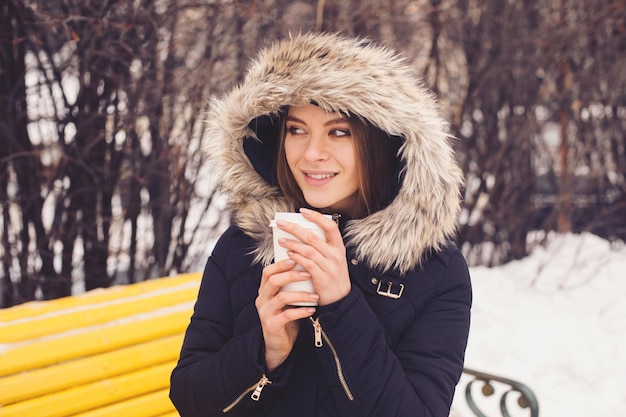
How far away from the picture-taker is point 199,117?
13.4ft

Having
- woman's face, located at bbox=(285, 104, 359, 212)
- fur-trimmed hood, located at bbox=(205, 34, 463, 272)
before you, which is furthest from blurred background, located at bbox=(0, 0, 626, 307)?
woman's face, located at bbox=(285, 104, 359, 212)

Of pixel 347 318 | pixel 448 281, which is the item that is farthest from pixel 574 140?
pixel 347 318

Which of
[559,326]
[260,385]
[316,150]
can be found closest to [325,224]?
[316,150]

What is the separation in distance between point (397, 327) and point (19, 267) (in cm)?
275

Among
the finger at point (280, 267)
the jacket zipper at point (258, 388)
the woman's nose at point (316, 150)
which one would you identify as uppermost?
the woman's nose at point (316, 150)

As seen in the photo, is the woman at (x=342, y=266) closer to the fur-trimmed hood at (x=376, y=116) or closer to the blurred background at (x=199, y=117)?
the fur-trimmed hood at (x=376, y=116)

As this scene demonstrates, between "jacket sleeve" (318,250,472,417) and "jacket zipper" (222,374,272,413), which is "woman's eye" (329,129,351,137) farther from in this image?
"jacket zipper" (222,374,272,413)

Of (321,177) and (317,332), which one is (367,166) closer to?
(321,177)

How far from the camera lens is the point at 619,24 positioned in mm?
5574

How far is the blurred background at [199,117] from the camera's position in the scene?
3447 mm

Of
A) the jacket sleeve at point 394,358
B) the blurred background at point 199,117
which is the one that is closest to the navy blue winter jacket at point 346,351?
the jacket sleeve at point 394,358

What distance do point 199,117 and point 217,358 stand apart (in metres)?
2.65

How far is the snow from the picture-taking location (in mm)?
3645

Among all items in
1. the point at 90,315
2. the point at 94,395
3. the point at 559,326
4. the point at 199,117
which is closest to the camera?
the point at 94,395
